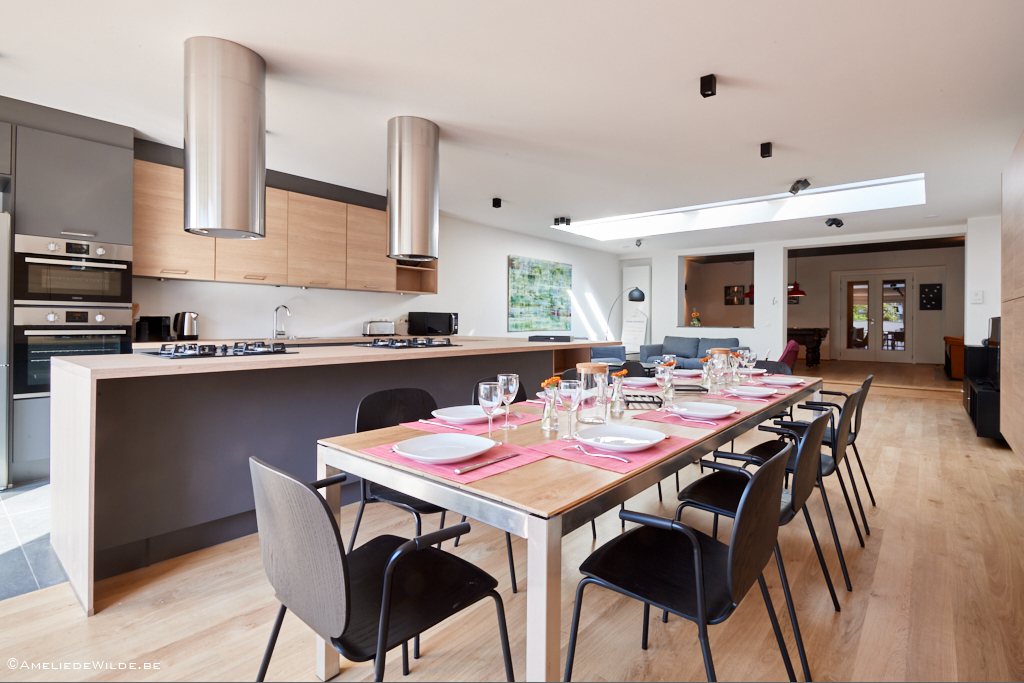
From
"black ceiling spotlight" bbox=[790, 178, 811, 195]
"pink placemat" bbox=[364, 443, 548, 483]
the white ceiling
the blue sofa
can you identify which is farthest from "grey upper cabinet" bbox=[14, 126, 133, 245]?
the blue sofa

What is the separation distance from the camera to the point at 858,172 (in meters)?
4.50

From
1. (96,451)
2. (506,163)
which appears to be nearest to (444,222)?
(506,163)

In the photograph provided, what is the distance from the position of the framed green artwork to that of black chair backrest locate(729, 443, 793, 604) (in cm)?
612

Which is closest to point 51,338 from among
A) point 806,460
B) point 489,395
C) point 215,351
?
point 215,351

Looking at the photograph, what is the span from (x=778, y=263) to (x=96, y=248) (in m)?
8.64

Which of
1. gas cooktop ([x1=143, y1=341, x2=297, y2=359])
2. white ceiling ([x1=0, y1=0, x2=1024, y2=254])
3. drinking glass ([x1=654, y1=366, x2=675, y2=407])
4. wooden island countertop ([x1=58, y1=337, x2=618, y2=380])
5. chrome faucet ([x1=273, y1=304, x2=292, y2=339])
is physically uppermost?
white ceiling ([x1=0, y1=0, x2=1024, y2=254])

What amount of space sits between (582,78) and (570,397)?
2.03 meters

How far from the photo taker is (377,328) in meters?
5.46

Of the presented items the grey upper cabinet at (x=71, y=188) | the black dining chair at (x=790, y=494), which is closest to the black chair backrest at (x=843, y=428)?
the black dining chair at (x=790, y=494)

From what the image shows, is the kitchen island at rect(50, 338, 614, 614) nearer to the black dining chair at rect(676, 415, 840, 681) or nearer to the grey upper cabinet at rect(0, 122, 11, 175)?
the black dining chair at rect(676, 415, 840, 681)

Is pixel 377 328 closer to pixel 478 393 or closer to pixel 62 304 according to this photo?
pixel 62 304

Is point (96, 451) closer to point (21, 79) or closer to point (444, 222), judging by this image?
point (21, 79)

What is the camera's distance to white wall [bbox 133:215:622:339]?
4.29 m

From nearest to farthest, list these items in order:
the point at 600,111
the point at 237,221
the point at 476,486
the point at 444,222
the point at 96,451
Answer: the point at 476,486 < the point at 96,451 < the point at 237,221 < the point at 600,111 < the point at 444,222
